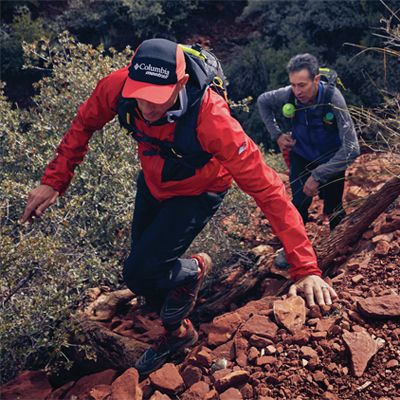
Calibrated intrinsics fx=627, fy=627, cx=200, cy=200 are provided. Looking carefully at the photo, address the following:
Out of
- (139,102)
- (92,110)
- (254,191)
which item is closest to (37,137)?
(92,110)

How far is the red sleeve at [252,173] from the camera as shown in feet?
10.1

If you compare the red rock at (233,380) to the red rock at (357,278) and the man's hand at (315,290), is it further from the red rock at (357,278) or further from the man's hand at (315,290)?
the red rock at (357,278)

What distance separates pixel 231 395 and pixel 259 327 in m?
0.46

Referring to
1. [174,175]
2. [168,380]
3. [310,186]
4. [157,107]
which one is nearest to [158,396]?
[168,380]

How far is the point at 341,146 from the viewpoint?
4391mm

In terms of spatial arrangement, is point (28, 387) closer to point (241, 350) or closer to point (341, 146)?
point (241, 350)

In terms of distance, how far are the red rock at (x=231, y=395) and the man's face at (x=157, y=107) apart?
54.3 inches

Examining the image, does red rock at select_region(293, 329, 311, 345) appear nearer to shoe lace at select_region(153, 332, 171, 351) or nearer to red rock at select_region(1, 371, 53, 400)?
shoe lace at select_region(153, 332, 171, 351)

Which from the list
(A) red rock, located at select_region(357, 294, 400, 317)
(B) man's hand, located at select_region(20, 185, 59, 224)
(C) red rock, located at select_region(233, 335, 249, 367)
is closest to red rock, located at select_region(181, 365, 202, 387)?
(C) red rock, located at select_region(233, 335, 249, 367)

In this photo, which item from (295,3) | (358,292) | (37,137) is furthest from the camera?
(295,3)

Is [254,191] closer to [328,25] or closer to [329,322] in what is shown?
[329,322]

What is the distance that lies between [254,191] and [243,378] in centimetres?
92

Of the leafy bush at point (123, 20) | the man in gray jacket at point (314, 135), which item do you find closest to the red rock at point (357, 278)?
the man in gray jacket at point (314, 135)

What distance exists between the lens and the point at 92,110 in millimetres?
3562
